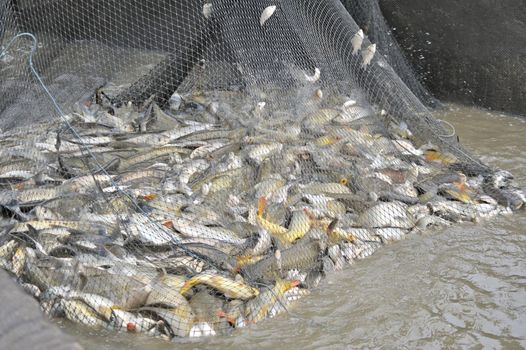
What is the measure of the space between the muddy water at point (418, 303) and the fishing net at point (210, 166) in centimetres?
12

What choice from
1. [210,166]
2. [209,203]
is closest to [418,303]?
[209,203]

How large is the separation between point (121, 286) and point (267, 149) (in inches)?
85.7

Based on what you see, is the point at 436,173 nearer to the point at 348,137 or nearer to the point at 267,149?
the point at 348,137

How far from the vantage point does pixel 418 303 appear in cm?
468

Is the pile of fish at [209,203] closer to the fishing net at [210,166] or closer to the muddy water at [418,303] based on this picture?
the fishing net at [210,166]

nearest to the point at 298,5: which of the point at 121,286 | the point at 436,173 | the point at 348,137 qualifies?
the point at 348,137

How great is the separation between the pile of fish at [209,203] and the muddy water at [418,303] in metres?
0.12

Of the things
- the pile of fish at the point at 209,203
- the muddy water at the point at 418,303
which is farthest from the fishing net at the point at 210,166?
the muddy water at the point at 418,303

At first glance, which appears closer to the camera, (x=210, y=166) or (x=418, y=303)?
(x=418, y=303)

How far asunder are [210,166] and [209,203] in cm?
59

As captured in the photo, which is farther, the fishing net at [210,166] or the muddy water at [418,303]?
the fishing net at [210,166]

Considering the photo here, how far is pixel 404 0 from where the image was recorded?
961 centimetres

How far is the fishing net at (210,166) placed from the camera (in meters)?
4.61

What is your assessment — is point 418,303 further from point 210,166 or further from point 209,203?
point 210,166
